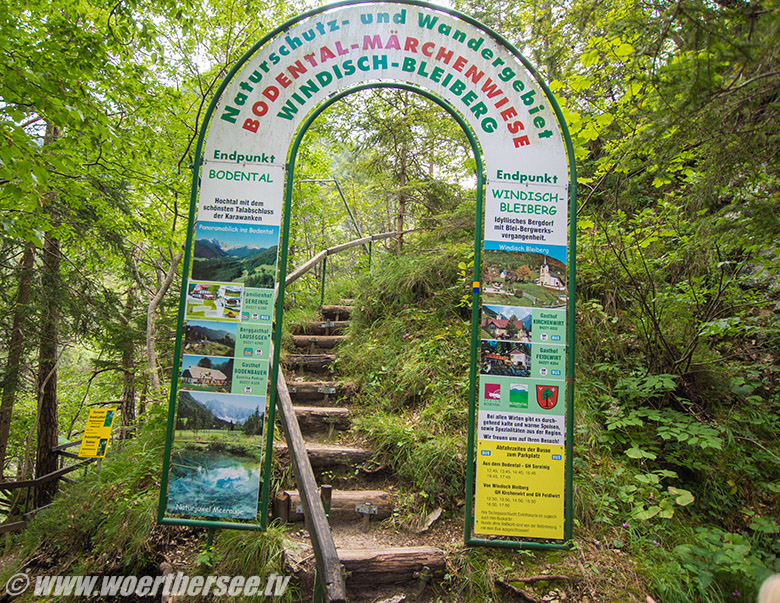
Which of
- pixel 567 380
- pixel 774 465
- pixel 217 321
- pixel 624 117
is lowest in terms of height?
pixel 774 465

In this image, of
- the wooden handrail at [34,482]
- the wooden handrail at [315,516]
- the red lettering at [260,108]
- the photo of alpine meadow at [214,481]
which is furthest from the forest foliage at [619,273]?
the wooden handrail at [34,482]

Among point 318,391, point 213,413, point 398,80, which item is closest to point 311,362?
point 318,391

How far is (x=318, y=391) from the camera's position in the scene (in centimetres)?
445

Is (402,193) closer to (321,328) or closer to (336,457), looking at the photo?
(321,328)

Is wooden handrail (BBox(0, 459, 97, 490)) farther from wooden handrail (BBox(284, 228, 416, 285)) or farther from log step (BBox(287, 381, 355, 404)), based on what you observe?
wooden handrail (BBox(284, 228, 416, 285))

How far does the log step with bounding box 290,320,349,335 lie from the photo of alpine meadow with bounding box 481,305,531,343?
3.32 meters

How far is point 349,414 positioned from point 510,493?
189cm

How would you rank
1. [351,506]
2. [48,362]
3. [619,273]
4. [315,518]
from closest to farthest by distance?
[315,518]
[351,506]
[619,273]
[48,362]

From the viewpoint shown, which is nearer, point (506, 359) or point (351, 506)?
point (506, 359)

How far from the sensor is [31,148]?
2.91 meters

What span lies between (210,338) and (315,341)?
2807 mm

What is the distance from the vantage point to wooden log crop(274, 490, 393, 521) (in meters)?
3.05

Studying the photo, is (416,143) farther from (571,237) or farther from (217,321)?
(217,321)

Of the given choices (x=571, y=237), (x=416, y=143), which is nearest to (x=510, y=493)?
(x=571, y=237)
